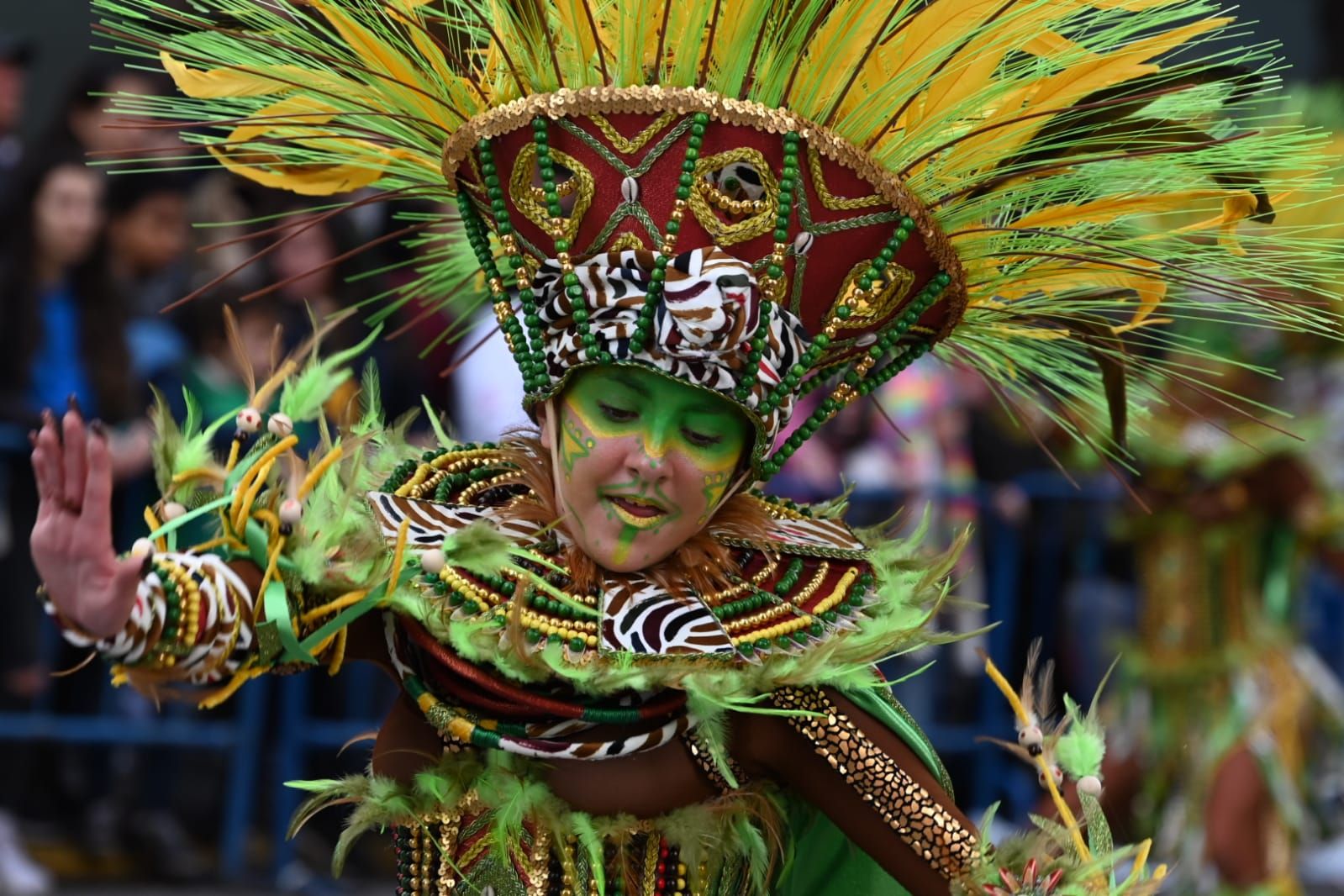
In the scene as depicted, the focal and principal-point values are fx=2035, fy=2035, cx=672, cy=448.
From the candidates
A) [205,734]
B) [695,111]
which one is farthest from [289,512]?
[205,734]

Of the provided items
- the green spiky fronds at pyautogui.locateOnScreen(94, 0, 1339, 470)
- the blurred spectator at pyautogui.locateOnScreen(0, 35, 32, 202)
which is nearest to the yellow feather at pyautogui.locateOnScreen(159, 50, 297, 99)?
the green spiky fronds at pyautogui.locateOnScreen(94, 0, 1339, 470)

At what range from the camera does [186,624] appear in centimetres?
233

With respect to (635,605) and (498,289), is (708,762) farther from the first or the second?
(498,289)

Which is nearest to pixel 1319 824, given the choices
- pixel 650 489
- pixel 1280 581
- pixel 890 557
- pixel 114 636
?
pixel 1280 581

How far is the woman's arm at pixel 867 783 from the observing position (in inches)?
101

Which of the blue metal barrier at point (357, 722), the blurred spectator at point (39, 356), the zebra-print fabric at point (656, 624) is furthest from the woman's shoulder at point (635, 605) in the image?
the blurred spectator at point (39, 356)

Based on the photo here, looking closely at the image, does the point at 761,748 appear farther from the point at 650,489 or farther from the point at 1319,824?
the point at 1319,824

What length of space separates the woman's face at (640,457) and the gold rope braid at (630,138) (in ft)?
0.89

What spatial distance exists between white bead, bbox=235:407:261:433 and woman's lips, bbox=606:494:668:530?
45cm

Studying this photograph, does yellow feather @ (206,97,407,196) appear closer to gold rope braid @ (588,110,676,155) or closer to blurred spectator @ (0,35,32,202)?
gold rope braid @ (588,110,676,155)

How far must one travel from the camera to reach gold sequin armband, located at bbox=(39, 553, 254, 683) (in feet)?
7.41

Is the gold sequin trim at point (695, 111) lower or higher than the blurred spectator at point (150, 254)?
higher

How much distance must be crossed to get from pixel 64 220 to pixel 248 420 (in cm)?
329

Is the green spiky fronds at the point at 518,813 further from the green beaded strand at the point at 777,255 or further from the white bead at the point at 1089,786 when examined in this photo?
the green beaded strand at the point at 777,255
